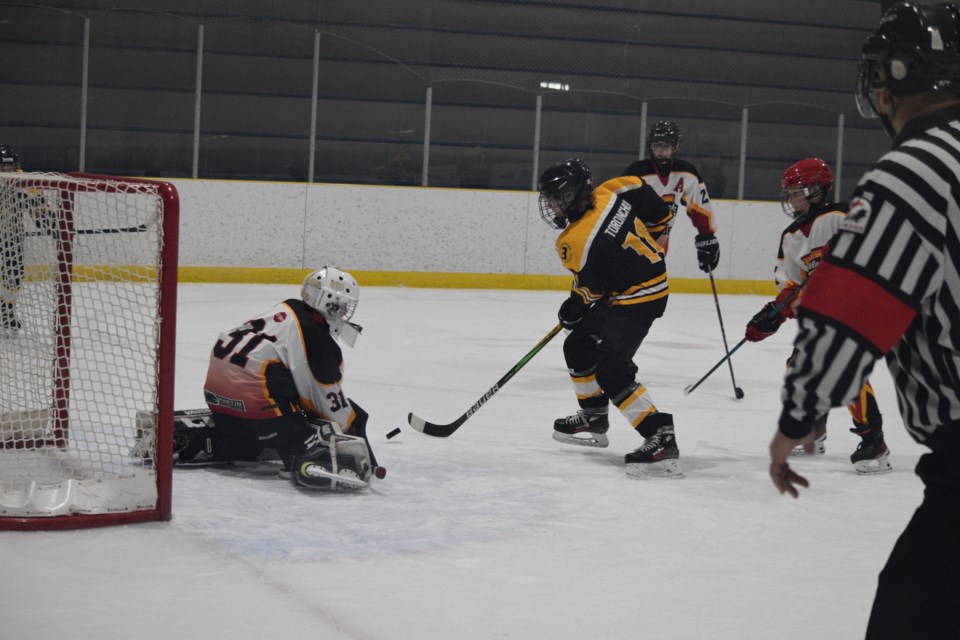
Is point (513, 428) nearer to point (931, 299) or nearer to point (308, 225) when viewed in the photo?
point (931, 299)

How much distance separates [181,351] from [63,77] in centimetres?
404

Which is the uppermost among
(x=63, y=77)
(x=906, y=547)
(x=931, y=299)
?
(x=63, y=77)

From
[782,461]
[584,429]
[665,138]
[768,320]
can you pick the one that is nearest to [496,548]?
[584,429]

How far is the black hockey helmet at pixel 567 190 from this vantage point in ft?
12.2

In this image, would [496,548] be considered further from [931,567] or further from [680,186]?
[680,186]

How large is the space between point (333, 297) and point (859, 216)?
2117 mm

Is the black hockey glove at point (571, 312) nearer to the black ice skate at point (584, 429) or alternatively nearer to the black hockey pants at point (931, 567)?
the black ice skate at point (584, 429)

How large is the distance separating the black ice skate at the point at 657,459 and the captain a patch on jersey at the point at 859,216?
2.44 metres

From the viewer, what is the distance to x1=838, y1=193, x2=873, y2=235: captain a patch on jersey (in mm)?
1297

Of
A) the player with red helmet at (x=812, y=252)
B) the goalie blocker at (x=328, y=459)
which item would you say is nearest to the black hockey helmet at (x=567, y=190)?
the player with red helmet at (x=812, y=252)

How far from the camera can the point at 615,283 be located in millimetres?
3855

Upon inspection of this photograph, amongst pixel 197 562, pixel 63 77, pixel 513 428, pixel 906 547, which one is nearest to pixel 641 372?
pixel 513 428

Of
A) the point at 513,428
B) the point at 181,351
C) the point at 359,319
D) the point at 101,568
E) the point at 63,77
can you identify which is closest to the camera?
the point at 101,568

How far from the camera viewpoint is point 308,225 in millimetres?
9094
